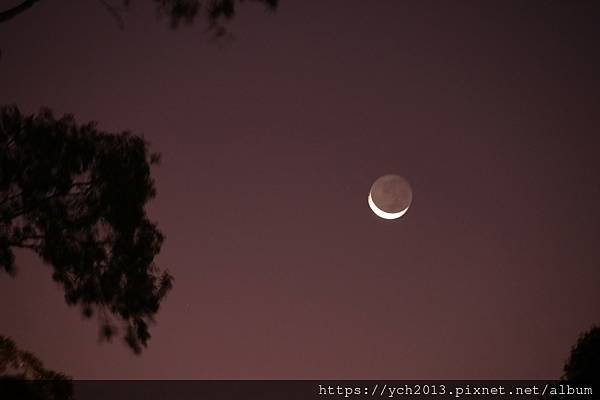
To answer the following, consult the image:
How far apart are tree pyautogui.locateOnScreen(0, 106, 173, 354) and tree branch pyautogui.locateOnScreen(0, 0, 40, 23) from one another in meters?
2.05

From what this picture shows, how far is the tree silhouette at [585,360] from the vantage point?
12.4m

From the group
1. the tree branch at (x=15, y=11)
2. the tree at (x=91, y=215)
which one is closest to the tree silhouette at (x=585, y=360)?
the tree at (x=91, y=215)

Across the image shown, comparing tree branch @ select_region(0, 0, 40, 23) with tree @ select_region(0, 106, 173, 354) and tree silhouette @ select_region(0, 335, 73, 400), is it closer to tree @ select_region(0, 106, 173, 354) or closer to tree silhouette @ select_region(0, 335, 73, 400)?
tree @ select_region(0, 106, 173, 354)

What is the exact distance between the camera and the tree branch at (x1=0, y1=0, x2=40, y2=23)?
7.73 metres

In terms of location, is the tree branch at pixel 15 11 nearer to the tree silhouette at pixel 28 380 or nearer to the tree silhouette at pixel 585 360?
the tree silhouette at pixel 28 380

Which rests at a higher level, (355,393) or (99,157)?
(355,393)

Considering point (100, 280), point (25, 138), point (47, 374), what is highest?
point (25, 138)

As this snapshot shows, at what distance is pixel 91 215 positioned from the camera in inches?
387

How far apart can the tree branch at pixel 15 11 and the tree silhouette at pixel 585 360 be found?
12.9 m

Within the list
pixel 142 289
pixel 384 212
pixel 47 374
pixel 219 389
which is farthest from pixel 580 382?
pixel 219 389

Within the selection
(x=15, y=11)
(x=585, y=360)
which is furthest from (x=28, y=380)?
(x=585, y=360)

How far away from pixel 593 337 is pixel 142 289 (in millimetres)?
10026

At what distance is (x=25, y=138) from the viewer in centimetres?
940

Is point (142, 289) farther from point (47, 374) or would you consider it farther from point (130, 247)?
point (47, 374)
